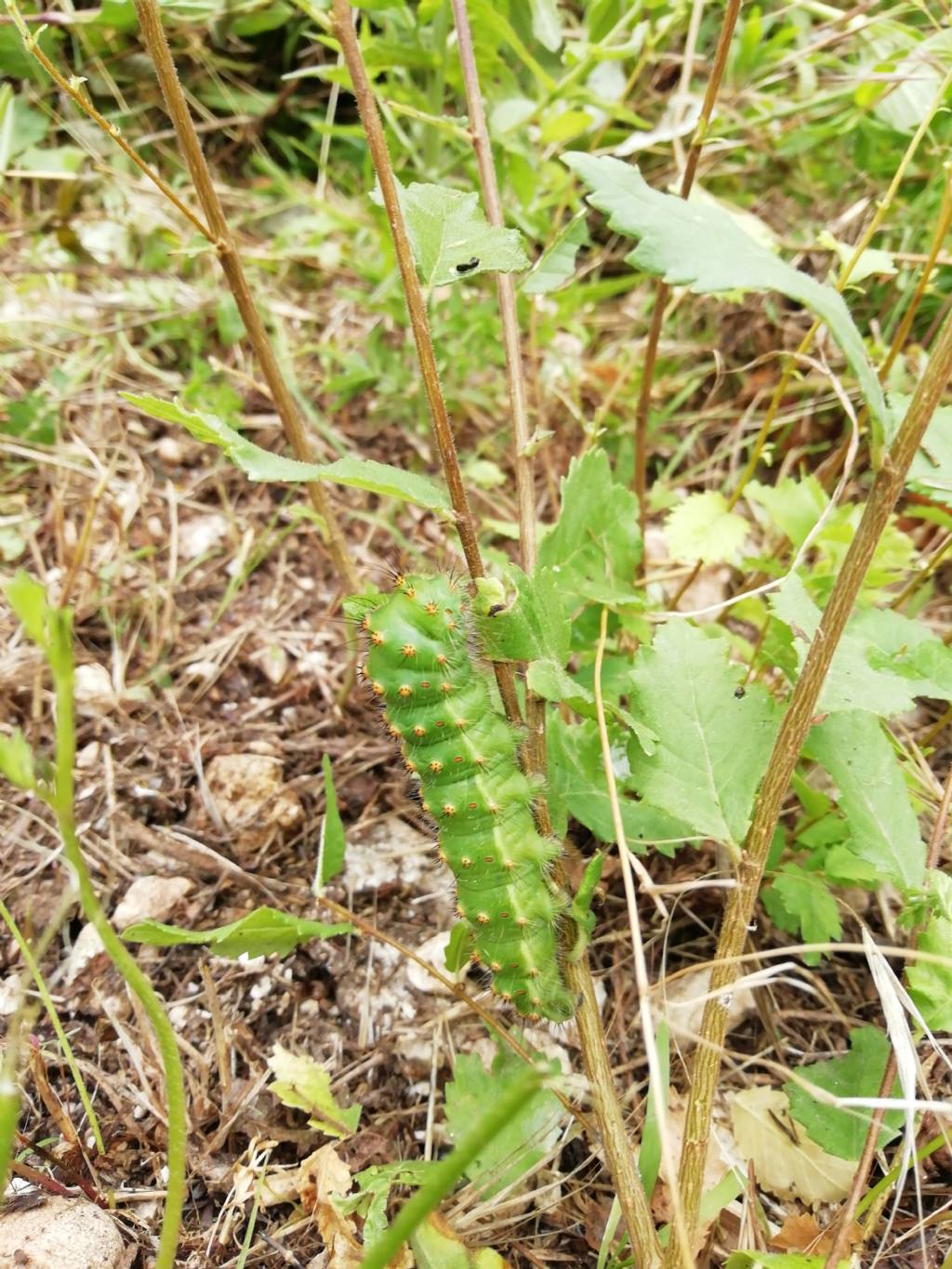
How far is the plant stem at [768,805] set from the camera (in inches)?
50.5

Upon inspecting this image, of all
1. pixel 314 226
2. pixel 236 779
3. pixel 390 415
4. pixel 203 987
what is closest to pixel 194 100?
pixel 314 226

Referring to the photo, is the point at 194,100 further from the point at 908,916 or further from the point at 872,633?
the point at 908,916

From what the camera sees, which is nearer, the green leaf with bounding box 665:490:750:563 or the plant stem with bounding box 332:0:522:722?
the plant stem with bounding box 332:0:522:722

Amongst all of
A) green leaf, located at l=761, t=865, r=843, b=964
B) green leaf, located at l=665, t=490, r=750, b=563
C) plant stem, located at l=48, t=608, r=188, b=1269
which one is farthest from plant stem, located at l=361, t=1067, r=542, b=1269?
green leaf, located at l=665, t=490, r=750, b=563

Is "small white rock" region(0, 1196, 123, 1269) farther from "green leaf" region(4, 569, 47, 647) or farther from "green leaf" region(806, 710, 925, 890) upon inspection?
"green leaf" region(806, 710, 925, 890)

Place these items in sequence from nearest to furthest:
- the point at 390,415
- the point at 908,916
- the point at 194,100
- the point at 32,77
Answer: the point at 908,916 → the point at 390,415 → the point at 32,77 → the point at 194,100

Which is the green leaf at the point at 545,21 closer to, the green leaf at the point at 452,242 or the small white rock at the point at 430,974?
the green leaf at the point at 452,242

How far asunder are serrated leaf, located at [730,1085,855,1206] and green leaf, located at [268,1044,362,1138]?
Answer: 0.75m

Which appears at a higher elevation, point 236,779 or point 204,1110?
point 236,779

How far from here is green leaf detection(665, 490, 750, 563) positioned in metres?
2.30

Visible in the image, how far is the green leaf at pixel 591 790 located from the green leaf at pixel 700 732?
20cm

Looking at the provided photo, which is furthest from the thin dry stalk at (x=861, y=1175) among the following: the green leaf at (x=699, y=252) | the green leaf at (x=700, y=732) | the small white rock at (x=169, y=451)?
the small white rock at (x=169, y=451)

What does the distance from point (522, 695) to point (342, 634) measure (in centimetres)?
95

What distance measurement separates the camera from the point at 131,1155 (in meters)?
1.76
